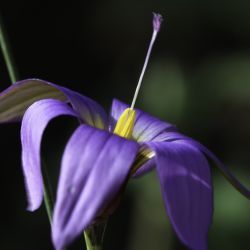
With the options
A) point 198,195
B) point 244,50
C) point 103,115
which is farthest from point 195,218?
point 244,50

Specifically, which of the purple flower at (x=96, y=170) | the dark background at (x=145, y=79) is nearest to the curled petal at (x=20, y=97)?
the purple flower at (x=96, y=170)

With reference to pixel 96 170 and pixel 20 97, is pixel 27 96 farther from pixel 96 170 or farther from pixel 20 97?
pixel 96 170

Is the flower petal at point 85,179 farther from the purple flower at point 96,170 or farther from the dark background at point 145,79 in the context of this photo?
the dark background at point 145,79

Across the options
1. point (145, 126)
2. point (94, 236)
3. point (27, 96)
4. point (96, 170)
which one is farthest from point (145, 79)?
point (96, 170)

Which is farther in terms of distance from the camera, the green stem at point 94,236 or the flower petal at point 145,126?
the flower petal at point 145,126

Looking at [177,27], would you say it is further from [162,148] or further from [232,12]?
[162,148]

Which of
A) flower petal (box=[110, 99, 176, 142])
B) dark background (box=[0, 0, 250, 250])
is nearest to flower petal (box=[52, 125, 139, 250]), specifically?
flower petal (box=[110, 99, 176, 142])
